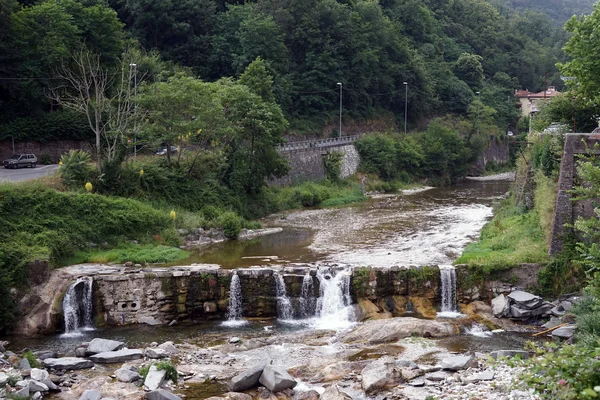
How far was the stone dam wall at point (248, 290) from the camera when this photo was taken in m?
25.7

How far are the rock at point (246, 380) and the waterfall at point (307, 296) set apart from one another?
8.03 m

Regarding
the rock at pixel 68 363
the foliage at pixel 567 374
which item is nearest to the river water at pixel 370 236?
the rock at pixel 68 363

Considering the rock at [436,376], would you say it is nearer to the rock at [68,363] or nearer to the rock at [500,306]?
the rock at [500,306]

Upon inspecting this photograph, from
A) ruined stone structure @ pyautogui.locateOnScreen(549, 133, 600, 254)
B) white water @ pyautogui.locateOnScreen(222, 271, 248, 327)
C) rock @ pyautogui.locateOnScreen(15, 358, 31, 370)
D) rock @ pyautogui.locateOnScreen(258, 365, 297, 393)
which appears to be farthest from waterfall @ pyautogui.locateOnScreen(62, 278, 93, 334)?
ruined stone structure @ pyautogui.locateOnScreen(549, 133, 600, 254)

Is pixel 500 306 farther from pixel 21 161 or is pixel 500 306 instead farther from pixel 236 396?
pixel 21 161

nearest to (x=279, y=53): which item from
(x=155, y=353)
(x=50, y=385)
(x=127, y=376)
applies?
(x=155, y=353)

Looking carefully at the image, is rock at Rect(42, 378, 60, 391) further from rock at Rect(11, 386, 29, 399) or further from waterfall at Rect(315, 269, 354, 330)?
waterfall at Rect(315, 269, 354, 330)

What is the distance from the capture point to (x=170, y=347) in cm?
2162

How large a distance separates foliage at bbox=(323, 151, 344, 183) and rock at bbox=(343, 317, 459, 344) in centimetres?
3623

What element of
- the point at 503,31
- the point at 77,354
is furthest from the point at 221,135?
the point at 503,31

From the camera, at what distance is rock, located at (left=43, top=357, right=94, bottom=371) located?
64.6 feet

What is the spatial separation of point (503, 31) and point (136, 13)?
243ft

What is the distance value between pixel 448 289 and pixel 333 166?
34.6m

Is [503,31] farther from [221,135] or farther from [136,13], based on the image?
[221,135]
